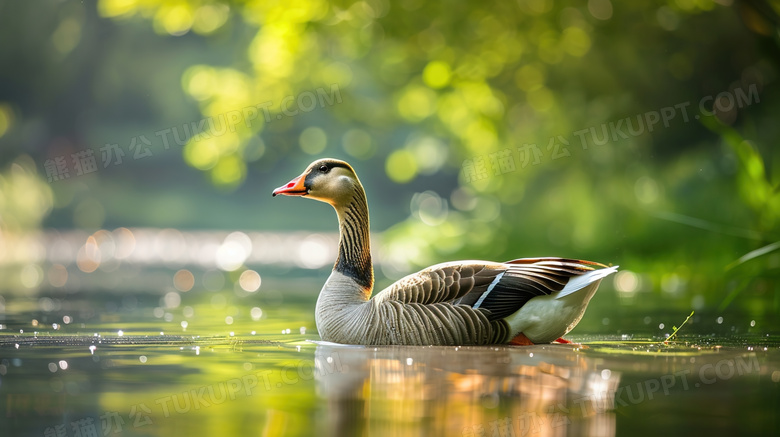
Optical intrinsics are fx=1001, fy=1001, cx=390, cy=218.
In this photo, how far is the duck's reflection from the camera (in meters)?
Result: 4.51

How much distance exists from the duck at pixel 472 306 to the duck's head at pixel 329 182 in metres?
0.96

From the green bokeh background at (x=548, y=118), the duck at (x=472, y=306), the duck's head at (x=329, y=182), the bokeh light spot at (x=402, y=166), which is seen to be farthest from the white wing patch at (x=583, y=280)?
the bokeh light spot at (x=402, y=166)

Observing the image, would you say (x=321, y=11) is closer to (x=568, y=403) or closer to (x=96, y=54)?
(x=568, y=403)

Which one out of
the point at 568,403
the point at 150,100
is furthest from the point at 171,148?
the point at 568,403

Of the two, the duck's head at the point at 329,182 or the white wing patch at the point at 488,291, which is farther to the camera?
the duck's head at the point at 329,182

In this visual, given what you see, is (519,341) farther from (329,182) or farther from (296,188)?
(296,188)

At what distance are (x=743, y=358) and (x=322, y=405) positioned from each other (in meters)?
3.43

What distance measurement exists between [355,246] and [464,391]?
3353 mm

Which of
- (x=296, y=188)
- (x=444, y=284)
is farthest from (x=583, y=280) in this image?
(x=296, y=188)

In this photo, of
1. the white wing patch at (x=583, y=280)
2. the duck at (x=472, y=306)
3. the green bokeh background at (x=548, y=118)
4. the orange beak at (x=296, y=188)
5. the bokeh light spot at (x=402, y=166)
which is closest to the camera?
the white wing patch at (x=583, y=280)

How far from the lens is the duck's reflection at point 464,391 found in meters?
4.51

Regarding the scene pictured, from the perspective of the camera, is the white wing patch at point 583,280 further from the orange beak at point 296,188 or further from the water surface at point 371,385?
the orange beak at point 296,188

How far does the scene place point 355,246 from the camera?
8641 millimetres

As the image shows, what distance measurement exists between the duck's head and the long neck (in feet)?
0.21
